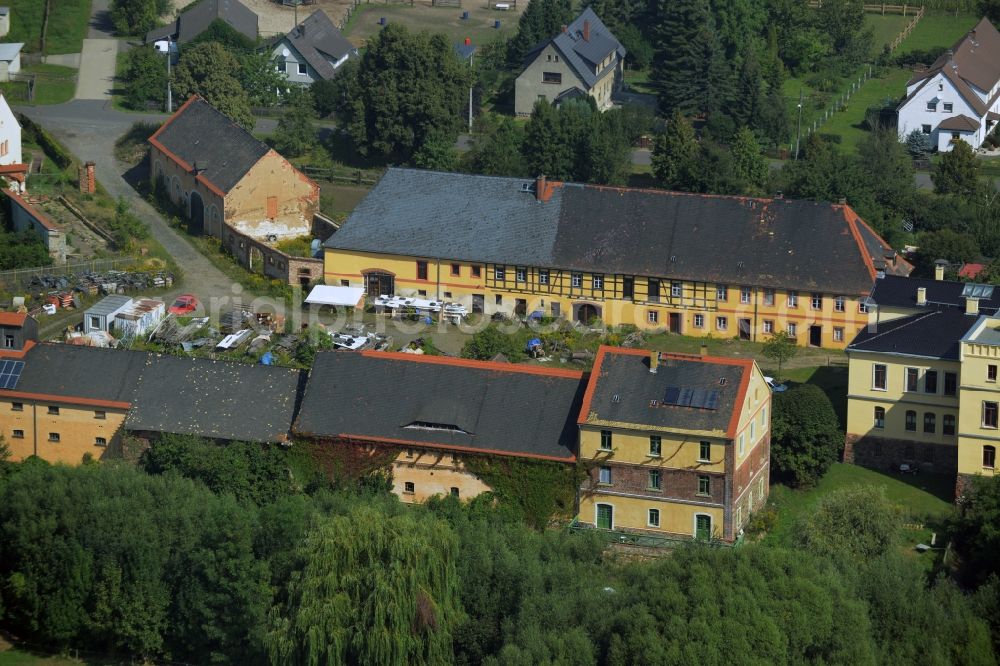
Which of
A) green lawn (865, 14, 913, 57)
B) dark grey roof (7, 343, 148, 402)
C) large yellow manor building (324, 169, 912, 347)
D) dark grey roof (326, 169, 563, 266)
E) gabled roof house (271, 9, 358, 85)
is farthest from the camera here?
green lawn (865, 14, 913, 57)

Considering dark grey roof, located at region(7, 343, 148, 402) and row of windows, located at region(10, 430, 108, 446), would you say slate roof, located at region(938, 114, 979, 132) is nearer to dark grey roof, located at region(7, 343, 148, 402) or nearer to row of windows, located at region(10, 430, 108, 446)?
dark grey roof, located at region(7, 343, 148, 402)

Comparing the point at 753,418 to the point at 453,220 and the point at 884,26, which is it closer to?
the point at 453,220

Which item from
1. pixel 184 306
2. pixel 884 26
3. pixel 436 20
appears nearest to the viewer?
pixel 184 306

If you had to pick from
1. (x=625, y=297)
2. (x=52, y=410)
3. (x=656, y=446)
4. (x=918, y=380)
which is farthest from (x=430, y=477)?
(x=625, y=297)

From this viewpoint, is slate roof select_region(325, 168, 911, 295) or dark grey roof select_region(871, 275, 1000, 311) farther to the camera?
slate roof select_region(325, 168, 911, 295)

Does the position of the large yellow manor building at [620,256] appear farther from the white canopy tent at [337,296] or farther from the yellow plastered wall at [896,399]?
the yellow plastered wall at [896,399]

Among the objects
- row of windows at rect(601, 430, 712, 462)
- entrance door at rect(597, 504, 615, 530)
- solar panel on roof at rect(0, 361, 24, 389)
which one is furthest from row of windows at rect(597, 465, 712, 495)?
solar panel on roof at rect(0, 361, 24, 389)

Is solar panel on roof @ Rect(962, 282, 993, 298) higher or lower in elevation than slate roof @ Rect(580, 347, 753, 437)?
higher
